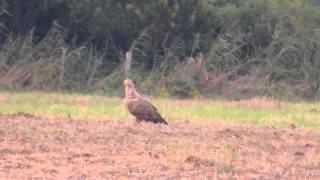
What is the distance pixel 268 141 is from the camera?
1177 cm

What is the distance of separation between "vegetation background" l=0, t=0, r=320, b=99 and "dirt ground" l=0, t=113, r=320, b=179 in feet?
35.0

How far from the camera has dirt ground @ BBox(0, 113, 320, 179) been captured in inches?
350

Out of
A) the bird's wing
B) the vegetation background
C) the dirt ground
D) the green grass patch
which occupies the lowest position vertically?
the dirt ground

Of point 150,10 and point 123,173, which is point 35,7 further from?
point 123,173

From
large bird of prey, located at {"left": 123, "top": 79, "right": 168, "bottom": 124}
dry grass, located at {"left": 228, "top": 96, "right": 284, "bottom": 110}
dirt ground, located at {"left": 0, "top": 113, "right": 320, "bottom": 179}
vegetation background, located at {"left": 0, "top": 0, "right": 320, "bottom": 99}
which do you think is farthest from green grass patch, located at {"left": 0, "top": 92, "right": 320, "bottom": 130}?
vegetation background, located at {"left": 0, "top": 0, "right": 320, "bottom": 99}

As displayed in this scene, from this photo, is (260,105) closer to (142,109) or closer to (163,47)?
(163,47)

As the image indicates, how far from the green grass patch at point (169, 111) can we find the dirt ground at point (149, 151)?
1712 mm

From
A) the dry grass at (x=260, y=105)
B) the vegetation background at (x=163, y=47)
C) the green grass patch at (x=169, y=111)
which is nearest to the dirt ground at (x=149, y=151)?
the green grass patch at (x=169, y=111)

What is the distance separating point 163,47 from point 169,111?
9156 mm

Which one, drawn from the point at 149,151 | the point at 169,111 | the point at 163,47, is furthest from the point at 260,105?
the point at 149,151

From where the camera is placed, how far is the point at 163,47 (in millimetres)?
25891

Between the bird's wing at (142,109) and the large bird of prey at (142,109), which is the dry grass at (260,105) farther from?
the bird's wing at (142,109)

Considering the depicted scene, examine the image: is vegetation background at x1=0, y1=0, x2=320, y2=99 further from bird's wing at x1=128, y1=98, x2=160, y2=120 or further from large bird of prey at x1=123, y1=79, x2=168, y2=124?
bird's wing at x1=128, y1=98, x2=160, y2=120

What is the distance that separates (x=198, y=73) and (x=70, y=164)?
15.6m
